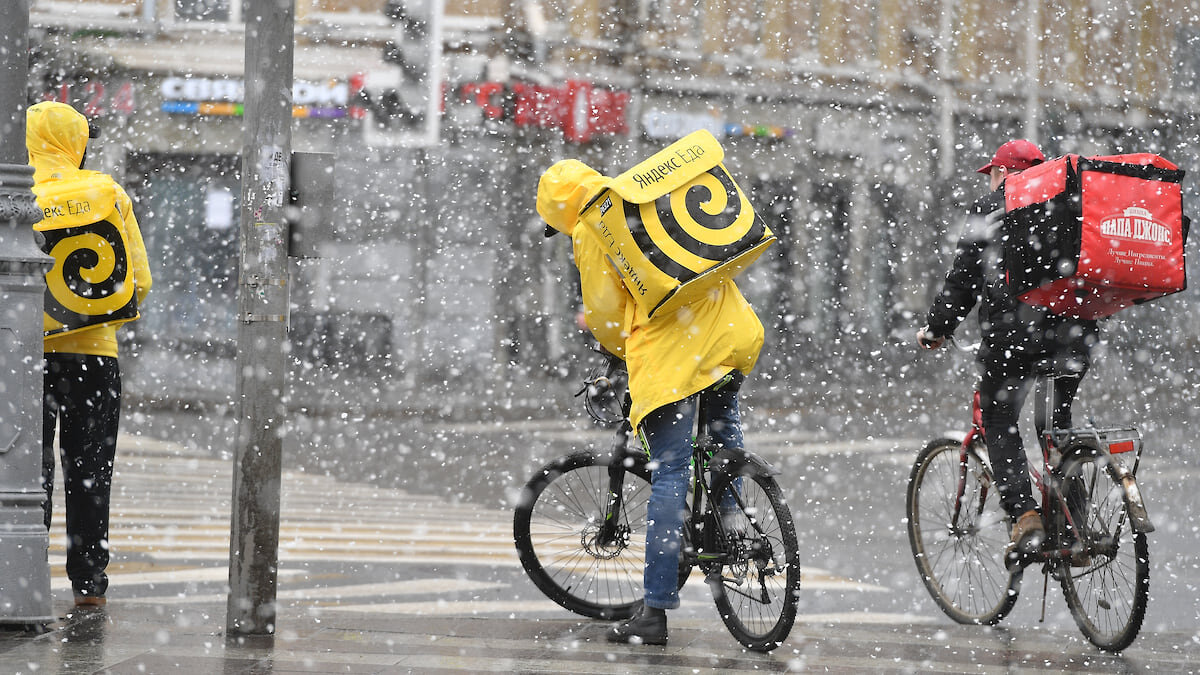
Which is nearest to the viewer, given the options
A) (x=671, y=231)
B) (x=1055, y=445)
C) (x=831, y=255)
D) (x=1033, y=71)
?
(x=671, y=231)

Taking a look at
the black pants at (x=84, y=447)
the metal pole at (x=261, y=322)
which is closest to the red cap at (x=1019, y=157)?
the metal pole at (x=261, y=322)

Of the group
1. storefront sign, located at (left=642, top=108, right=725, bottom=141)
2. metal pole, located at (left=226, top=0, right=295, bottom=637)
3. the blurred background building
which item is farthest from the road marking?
storefront sign, located at (left=642, top=108, right=725, bottom=141)

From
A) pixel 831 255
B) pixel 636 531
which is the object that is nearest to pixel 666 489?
pixel 636 531

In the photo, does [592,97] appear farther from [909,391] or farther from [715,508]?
[715,508]

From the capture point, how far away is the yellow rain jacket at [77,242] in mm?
5633

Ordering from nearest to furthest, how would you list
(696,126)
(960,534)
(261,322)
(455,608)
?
(261,322), (960,534), (455,608), (696,126)

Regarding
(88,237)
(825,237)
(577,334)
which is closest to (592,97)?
(577,334)

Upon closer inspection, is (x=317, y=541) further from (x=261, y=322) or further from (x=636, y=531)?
(x=261, y=322)

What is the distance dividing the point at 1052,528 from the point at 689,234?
1.84 metres

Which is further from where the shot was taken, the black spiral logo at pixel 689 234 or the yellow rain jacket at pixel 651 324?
the yellow rain jacket at pixel 651 324

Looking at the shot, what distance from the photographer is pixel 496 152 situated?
82.8 feet

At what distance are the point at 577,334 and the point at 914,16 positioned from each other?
32.7 ft

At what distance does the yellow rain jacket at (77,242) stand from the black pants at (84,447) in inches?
3.5

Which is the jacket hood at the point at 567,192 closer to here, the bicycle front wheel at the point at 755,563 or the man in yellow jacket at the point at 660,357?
the man in yellow jacket at the point at 660,357
